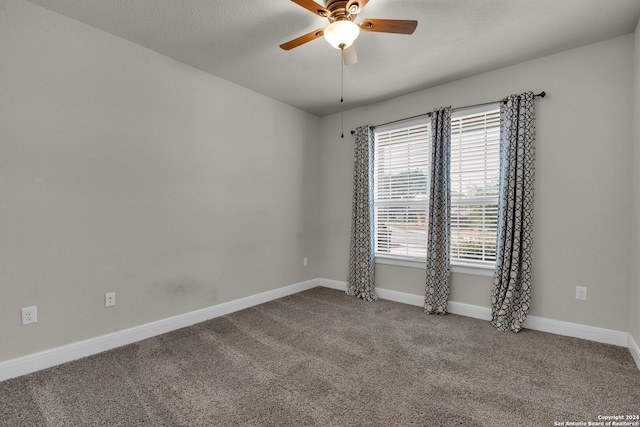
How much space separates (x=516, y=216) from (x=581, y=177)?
0.61 metres

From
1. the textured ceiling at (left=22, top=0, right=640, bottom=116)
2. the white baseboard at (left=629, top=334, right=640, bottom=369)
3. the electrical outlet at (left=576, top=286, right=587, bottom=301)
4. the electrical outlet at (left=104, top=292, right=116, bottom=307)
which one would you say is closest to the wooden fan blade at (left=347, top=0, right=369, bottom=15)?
the textured ceiling at (left=22, top=0, right=640, bottom=116)

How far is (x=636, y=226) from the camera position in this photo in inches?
93.9

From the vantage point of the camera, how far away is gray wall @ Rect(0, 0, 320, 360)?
84.4 inches

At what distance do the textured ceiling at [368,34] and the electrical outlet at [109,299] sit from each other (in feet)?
7.07

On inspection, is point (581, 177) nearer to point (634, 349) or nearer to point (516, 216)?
point (516, 216)

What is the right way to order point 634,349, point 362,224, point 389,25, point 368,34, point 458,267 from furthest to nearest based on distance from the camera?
point 362,224
point 458,267
point 368,34
point 634,349
point 389,25

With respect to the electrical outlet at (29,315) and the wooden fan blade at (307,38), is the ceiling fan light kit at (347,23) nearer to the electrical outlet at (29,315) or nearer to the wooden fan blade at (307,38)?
the wooden fan blade at (307,38)

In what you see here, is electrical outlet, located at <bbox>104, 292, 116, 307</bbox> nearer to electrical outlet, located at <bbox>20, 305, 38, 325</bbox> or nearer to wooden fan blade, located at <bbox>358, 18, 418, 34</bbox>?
electrical outlet, located at <bbox>20, 305, 38, 325</bbox>

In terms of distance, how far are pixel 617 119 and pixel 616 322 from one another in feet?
5.59

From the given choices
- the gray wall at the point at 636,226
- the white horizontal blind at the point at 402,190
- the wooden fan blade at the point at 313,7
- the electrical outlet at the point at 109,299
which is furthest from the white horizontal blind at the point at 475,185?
the electrical outlet at the point at 109,299

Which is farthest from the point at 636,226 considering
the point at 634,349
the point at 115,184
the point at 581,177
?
the point at 115,184

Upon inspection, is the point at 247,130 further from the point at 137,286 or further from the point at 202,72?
the point at 137,286

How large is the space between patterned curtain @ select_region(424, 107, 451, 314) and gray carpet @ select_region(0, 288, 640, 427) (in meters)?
0.46

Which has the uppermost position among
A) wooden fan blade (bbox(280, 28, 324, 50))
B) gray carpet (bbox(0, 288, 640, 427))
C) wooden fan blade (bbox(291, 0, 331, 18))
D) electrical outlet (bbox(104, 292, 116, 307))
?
wooden fan blade (bbox(291, 0, 331, 18))
